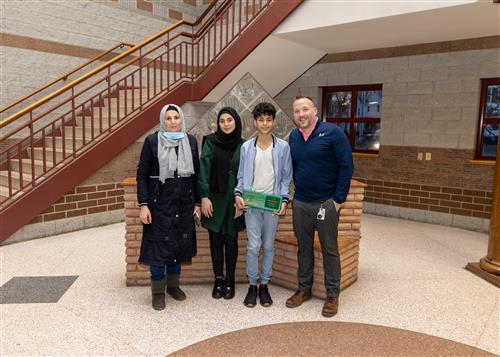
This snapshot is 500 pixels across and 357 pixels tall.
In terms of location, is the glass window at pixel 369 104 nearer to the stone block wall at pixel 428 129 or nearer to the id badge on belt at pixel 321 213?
the stone block wall at pixel 428 129

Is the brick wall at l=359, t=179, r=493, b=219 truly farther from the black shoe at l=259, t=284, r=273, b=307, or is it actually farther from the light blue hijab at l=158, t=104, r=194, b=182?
the light blue hijab at l=158, t=104, r=194, b=182

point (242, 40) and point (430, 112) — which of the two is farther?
point (430, 112)

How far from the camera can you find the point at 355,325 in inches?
105

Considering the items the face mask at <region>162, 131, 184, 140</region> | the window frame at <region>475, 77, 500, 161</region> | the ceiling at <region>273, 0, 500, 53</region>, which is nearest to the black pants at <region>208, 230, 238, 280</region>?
the face mask at <region>162, 131, 184, 140</region>

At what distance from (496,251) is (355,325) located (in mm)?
1925

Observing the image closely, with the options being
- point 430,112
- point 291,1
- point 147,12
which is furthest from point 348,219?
point 147,12

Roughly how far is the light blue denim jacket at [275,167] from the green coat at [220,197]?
8 cm

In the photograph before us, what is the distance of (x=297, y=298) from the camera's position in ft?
9.69

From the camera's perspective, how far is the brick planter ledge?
3.23m

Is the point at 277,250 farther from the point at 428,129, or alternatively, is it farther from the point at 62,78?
the point at 62,78

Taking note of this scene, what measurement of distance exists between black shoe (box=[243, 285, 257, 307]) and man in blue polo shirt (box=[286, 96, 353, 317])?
28cm

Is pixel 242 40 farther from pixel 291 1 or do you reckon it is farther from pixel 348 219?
pixel 348 219

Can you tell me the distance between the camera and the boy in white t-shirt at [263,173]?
2.75 meters

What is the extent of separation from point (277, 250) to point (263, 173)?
0.86 metres
